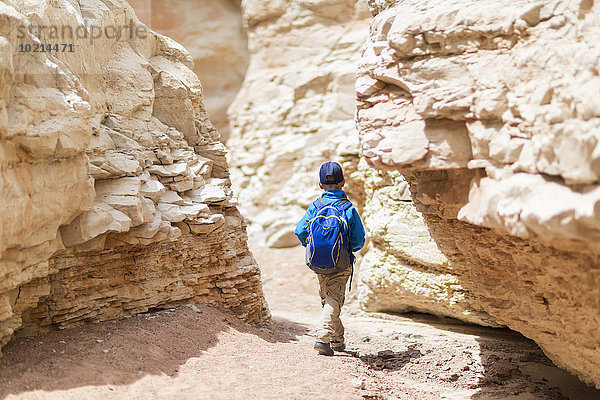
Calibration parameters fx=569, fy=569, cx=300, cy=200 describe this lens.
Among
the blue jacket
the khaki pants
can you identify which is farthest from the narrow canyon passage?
the blue jacket

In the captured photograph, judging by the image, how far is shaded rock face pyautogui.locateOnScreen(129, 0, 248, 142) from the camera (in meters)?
15.2

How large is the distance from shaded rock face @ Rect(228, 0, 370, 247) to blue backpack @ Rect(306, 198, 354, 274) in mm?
7349

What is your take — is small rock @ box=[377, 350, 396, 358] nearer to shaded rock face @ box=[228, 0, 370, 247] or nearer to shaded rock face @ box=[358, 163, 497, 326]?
shaded rock face @ box=[358, 163, 497, 326]

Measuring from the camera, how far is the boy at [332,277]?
16.1 ft

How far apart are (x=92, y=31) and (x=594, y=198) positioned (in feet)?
13.5

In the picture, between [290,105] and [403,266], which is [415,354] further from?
[290,105]

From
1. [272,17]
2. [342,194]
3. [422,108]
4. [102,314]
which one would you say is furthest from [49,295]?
[272,17]

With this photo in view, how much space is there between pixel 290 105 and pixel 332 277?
897 cm

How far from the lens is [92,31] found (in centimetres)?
486

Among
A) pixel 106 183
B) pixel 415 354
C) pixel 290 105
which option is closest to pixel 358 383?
pixel 415 354

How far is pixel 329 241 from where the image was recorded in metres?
4.79

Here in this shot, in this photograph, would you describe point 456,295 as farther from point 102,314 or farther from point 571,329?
point 102,314

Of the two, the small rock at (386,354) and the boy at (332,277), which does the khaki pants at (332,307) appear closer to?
the boy at (332,277)

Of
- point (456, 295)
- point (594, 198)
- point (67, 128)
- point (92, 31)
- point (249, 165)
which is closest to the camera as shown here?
point (594, 198)
